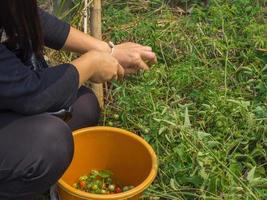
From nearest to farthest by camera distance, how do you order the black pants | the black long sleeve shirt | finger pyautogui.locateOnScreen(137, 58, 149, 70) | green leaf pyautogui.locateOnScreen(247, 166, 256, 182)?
the black long sleeve shirt < the black pants < green leaf pyautogui.locateOnScreen(247, 166, 256, 182) < finger pyautogui.locateOnScreen(137, 58, 149, 70)

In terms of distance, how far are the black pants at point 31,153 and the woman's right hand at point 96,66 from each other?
19 cm

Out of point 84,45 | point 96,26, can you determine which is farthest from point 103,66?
point 96,26

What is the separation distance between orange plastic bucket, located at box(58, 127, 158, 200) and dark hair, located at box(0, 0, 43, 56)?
1.23 ft

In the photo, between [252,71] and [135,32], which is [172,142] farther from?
[135,32]

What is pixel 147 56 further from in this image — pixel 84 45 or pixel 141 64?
pixel 84 45

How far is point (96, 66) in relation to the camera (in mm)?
1800

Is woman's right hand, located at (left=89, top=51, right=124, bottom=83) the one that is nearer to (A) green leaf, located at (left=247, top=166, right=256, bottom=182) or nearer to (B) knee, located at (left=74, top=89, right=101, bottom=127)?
(B) knee, located at (left=74, top=89, right=101, bottom=127)

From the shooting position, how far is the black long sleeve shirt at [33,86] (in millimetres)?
1517

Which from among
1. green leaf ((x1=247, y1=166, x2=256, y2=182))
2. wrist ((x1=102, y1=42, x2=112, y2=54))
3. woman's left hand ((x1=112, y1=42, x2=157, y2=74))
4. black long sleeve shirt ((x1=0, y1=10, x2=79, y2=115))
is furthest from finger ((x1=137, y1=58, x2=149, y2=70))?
green leaf ((x1=247, y1=166, x2=256, y2=182))

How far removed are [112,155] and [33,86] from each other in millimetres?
548

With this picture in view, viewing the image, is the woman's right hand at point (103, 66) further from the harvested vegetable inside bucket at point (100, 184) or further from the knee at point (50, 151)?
the harvested vegetable inside bucket at point (100, 184)

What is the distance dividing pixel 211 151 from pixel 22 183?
65 centimetres

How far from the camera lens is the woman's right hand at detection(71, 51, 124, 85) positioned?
1.76 meters

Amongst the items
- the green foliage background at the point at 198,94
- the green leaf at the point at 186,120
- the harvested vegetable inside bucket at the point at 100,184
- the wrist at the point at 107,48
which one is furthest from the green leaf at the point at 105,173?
the wrist at the point at 107,48
